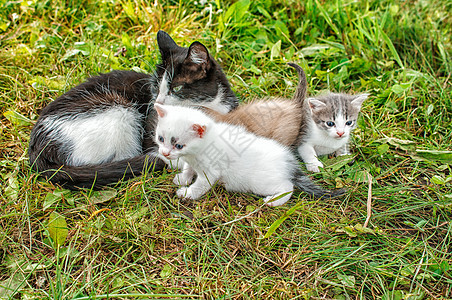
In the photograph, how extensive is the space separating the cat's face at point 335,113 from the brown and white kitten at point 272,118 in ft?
0.49

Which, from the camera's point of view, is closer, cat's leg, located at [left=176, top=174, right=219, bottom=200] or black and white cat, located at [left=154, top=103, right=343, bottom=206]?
black and white cat, located at [left=154, top=103, right=343, bottom=206]

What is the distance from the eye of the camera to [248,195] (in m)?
2.59

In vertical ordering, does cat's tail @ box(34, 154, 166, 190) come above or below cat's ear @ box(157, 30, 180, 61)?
below

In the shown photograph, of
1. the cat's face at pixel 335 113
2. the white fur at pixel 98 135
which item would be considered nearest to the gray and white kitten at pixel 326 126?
the cat's face at pixel 335 113

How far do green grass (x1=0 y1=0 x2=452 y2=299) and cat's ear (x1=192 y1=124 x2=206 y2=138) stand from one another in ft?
1.54

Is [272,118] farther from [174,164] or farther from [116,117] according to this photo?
[116,117]

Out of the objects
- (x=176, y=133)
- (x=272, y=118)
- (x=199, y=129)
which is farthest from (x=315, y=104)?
(x=176, y=133)

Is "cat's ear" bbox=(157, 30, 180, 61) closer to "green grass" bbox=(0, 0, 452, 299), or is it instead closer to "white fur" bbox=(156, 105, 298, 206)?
"green grass" bbox=(0, 0, 452, 299)

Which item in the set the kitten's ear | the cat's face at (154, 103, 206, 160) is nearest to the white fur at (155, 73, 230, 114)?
the cat's face at (154, 103, 206, 160)

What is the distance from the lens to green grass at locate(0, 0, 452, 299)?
6.93ft

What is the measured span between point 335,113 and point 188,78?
111cm

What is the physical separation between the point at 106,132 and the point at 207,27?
1693 mm

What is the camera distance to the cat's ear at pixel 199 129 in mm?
2238

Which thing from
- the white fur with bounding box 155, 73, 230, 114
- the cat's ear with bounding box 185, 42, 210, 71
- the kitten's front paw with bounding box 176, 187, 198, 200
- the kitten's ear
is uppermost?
the cat's ear with bounding box 185, 42, 210, 71
